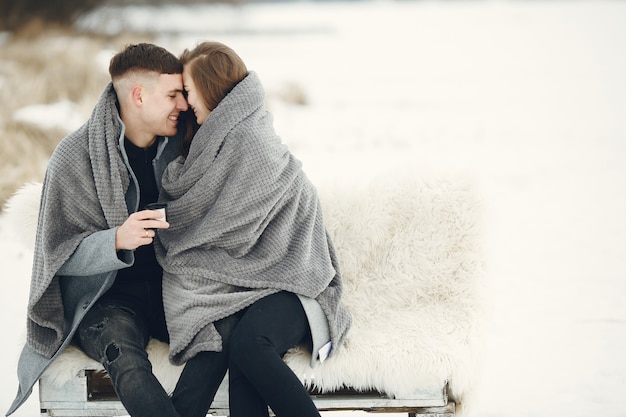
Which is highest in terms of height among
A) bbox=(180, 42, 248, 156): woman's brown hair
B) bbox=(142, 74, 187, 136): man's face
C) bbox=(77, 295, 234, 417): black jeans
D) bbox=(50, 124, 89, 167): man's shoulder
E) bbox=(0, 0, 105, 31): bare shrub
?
bbox=(180, 42, 248, 156): woman's brown hair

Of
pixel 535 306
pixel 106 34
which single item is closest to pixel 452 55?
pixel 106 34

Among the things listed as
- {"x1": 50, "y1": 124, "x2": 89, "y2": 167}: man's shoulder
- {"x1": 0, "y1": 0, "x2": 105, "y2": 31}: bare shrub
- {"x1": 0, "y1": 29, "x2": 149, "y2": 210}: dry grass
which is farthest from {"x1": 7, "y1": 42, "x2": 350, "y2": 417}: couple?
{"x1": 0, "y1": 0, "x2": 105, "y2": 31}: bare shrub

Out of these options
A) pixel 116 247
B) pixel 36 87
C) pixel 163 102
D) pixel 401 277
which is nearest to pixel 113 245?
pixel 116 247

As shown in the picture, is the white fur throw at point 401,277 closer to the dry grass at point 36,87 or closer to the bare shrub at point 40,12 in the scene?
the dry grass at point 36,87

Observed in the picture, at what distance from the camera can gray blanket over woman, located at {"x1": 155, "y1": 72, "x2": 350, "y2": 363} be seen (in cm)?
218

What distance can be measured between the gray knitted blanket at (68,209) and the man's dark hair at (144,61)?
7.3 inches

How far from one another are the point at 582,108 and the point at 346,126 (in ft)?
12.0

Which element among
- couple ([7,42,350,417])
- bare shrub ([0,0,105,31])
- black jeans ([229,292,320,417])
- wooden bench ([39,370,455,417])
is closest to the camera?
black jeans ([229,292,320,417])

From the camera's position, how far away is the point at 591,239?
16.4ft

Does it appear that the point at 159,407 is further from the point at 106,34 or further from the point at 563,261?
the point at 106,34

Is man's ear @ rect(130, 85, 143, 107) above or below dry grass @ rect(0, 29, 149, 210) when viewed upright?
above

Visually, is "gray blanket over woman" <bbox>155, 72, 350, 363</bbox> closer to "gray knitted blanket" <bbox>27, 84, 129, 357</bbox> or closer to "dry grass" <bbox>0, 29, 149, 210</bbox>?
"gray knitted blanket" <bbox>27, 84, 129, 357</bbox>

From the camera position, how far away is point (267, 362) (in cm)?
198

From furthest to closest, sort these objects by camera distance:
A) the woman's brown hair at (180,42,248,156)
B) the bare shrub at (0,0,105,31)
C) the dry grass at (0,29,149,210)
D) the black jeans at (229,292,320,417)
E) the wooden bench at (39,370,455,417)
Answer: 1. the bare shrub at (0,0,105,31)
2. the dry grass at (0,29,149,210)
3. the woman's brown hair at (180,42,248,156)
4. the wooden bench at (39,370,455,417)
5. the black jeans at (229,292,320,417)
